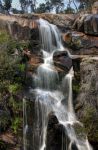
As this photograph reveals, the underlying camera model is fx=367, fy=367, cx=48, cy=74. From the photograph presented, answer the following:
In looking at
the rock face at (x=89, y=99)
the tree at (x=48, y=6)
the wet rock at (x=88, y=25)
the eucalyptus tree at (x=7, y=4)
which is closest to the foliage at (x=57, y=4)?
the tree at (x=48, y=6)

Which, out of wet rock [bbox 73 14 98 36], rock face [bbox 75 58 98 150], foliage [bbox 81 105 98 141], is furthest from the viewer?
wet rock [bbox 73 14 98 36]

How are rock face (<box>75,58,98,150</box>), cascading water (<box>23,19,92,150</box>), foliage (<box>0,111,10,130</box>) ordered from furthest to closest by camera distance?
rock face (<box>75,58,98,150</box>)
cascading water (<box>23,19,92,150</box>)
foliage (<box>0,111,10,130</box>)

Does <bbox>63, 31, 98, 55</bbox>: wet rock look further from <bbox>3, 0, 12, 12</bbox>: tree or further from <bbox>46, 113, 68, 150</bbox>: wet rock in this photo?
<bbox>3, 0, 12, 12</bbox>: tree

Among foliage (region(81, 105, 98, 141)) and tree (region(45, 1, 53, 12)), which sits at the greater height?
tree (region(45, 1, 53, 12))

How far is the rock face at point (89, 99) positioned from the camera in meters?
15.9

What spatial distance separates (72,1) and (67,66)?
1140 inches

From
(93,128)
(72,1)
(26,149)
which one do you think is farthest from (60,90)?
(72,1)

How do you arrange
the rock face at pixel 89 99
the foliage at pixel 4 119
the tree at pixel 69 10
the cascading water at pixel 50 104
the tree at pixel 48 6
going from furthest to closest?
the tree at pixel 48 6 → the tree at pixel 69 10 → the rock face at pixel 89 99 → the cascading water at pixel 50 104 → the foliage at pixel 4 119

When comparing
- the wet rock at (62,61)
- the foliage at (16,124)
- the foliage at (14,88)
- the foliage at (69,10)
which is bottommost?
the foliage at (16,124)

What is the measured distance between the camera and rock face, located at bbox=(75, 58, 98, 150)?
15.9 m

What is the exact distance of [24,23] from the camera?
22.5 metres

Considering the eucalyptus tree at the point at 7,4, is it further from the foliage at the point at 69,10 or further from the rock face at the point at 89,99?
the rock face at the point at 89,99

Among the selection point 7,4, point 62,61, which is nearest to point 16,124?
point 62,61

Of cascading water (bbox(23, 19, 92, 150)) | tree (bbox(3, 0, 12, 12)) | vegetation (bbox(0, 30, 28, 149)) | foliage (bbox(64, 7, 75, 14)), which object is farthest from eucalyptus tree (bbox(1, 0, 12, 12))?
vegetation (bbox(0, 30, 28, 149))
